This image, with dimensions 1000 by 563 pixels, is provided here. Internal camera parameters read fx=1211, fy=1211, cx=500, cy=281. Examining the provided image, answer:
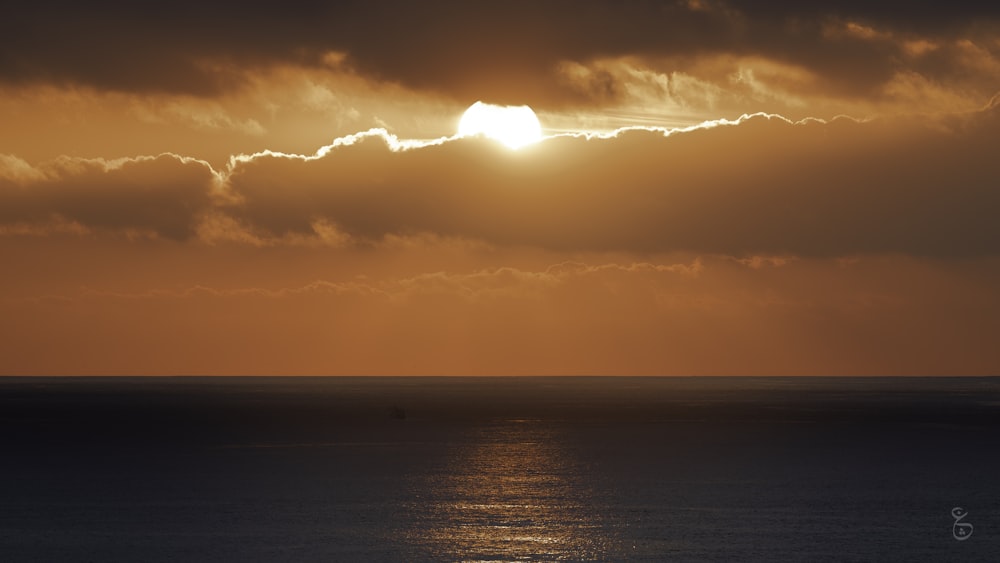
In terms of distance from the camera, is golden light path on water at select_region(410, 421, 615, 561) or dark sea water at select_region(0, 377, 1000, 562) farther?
dark sea water at select_region(0, 377, 1000, 562)

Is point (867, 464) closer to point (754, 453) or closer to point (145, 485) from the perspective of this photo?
point (754, 453)

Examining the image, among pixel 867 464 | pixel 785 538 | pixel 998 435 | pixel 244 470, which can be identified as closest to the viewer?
pixel 785 538

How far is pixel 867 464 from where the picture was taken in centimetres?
9125

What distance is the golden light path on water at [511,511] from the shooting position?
163 ft

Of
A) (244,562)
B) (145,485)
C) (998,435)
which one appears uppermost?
(998,435)

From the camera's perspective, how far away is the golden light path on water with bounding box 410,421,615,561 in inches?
1959

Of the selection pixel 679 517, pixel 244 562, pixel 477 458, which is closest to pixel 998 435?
pixel 477 458

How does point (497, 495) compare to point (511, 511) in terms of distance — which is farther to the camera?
point (497, 495)

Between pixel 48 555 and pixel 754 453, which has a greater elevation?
pixel 754 453

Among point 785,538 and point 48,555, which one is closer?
point 48,555

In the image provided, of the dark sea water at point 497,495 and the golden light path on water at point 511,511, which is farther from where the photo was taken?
the dark sea water at point 497,495

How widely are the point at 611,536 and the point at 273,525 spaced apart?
16.1 meters

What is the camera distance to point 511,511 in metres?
61.9

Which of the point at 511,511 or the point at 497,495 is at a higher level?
the point at 497,495
